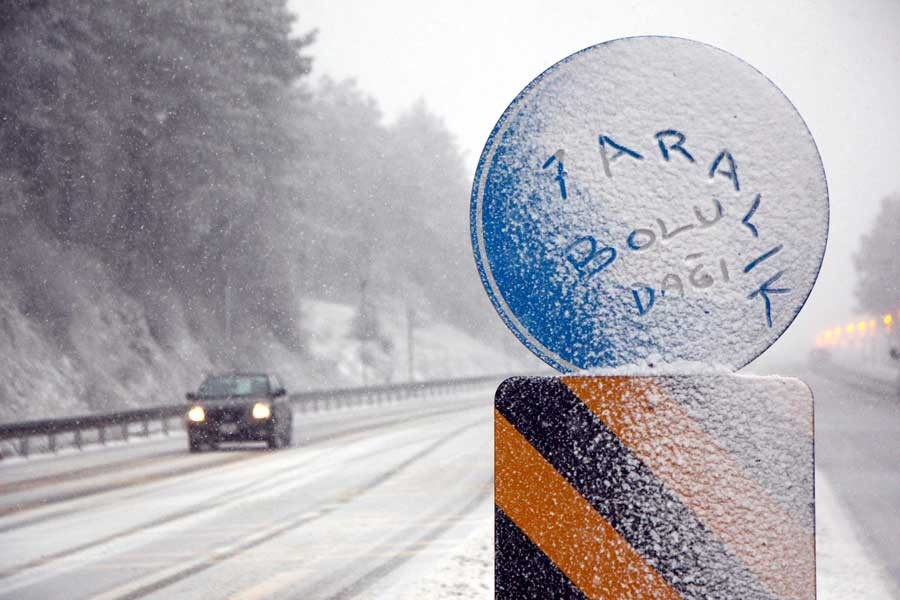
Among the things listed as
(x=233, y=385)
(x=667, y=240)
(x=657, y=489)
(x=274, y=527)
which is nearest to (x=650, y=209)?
(x=667, y=240)

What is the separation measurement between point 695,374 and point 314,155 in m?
67.0

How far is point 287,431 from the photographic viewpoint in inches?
1033

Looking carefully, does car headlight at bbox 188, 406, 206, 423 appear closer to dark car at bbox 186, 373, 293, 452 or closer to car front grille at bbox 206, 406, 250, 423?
dark car at bbox 186, 373, 293, 452

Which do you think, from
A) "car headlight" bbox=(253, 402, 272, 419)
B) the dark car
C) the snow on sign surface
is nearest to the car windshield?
the dark car

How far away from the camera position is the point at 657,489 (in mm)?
2416

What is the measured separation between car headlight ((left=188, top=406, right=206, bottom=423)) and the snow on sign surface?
2309cm

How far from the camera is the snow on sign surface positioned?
101 inches

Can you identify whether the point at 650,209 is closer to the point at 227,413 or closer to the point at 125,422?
the point at 227,413

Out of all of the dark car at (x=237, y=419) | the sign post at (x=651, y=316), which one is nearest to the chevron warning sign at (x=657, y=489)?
the sign post at (x=651, y=316)

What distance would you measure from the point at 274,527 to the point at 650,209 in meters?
10.7

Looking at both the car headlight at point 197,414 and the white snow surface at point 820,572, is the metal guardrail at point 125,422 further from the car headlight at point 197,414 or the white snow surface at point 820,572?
the white snow surface at point 820,572

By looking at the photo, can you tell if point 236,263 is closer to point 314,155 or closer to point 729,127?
point 314,155

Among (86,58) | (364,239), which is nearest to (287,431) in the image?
(86,58)

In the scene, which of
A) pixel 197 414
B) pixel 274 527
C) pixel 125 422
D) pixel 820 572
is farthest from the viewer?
pixel 125 422
